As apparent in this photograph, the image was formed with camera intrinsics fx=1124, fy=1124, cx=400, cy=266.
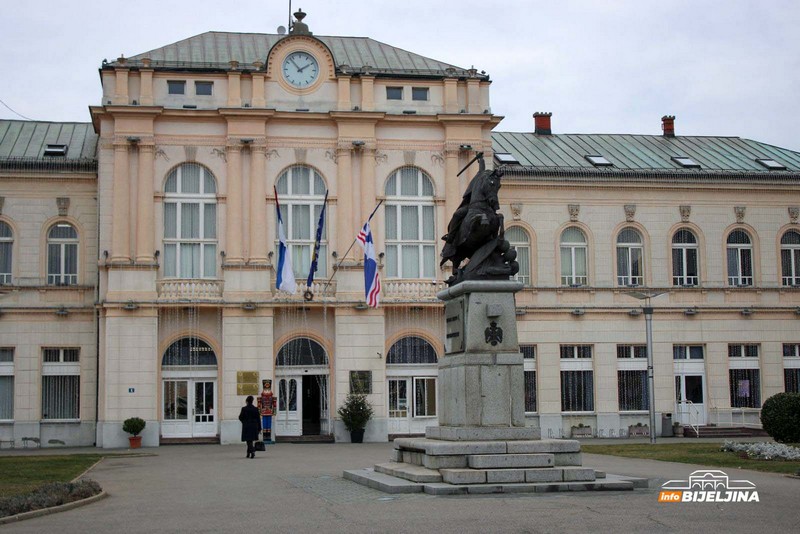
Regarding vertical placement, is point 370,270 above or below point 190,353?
above

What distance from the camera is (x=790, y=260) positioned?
168 ft

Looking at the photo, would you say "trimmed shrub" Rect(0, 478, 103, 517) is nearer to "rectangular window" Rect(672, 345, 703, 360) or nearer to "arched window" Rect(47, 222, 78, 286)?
"arched window" Rect(47, 222, 78, 286)

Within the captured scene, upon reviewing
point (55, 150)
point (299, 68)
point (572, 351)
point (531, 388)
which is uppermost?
point (299, 68)

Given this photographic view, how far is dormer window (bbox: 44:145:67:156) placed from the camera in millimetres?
48041

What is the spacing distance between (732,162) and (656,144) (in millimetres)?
3924

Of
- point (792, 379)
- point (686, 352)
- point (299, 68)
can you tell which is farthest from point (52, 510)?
point (792, 379)

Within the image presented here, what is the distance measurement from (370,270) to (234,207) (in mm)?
6361

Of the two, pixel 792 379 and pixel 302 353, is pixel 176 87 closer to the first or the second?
pixel 302 353

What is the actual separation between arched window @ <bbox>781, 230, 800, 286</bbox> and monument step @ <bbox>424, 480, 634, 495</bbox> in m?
33.7

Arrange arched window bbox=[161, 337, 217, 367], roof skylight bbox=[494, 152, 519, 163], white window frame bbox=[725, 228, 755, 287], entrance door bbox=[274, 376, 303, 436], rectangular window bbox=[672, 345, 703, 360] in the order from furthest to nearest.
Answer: white window frame bbox=[725, 228, 755, 287], roof skylight bbox=[494, 152, 519, 163], rectangular window bbox=[672, 345, 703, 360], entrance door bbox=[274, 376, 303, 436], arched window bbox=[161, 337, 217, 367]

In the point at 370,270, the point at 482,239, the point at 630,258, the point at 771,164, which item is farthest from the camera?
the point at 771,164

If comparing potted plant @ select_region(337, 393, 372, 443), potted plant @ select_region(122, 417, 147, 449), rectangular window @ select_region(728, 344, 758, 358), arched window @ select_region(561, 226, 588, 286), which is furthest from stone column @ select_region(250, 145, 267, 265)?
rectangular window @ select_region(728, 344, 758, 358)

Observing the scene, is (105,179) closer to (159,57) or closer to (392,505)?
(159,57)

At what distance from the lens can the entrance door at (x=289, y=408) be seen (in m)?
44.9
